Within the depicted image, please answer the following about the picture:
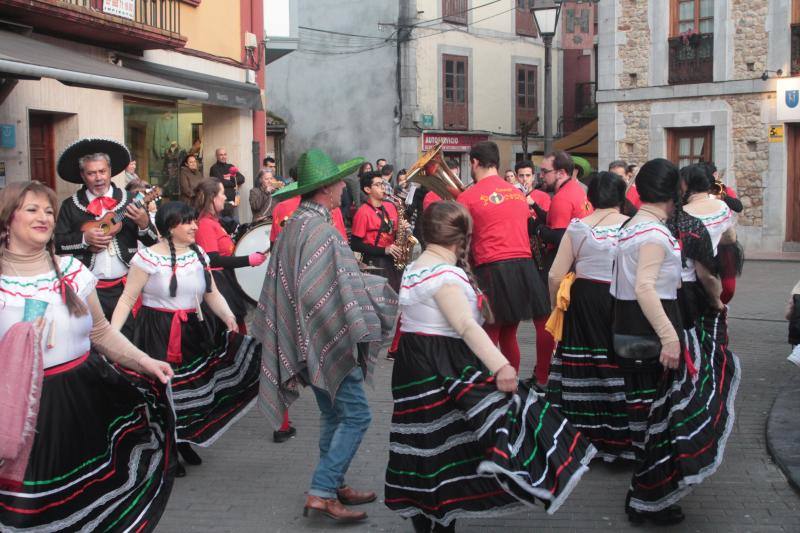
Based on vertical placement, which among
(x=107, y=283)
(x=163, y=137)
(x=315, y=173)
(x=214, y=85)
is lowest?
(x=107, y=283)

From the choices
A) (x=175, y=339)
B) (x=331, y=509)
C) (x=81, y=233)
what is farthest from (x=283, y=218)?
(x=331, y=509)

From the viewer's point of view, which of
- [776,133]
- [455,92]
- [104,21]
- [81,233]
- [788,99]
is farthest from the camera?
[455,92]

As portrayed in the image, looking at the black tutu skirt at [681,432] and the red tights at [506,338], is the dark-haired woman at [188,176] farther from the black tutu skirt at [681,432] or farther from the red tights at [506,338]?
the black tutu skirt at [681,432]

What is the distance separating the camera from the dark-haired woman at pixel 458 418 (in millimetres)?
4191

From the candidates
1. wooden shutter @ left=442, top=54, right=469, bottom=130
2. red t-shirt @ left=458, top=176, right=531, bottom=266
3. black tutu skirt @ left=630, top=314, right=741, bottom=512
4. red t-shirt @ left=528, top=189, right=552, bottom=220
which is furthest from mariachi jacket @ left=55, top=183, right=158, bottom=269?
wooden shutter @ left=442, top=54, right=469, bottom=130

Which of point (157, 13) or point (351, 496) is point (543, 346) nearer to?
point (351, 496)

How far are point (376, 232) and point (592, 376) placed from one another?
3.92 m

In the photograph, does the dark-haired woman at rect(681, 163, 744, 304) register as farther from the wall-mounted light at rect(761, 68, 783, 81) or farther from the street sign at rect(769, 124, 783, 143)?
the wall-mounted light at rect(761, 68, 783, 81)

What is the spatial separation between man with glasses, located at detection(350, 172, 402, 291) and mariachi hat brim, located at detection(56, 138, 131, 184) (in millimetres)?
2960

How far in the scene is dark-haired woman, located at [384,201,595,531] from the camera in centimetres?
419

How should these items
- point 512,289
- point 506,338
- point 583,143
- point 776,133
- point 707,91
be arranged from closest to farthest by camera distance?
1. point 512,289
2. point 506,338
3. point 776,133
4. point 707,91
5. point 583,143

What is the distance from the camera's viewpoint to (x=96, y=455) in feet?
13.0

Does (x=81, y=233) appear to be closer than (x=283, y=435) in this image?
Yes

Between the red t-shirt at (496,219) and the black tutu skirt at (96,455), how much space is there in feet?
11.5
